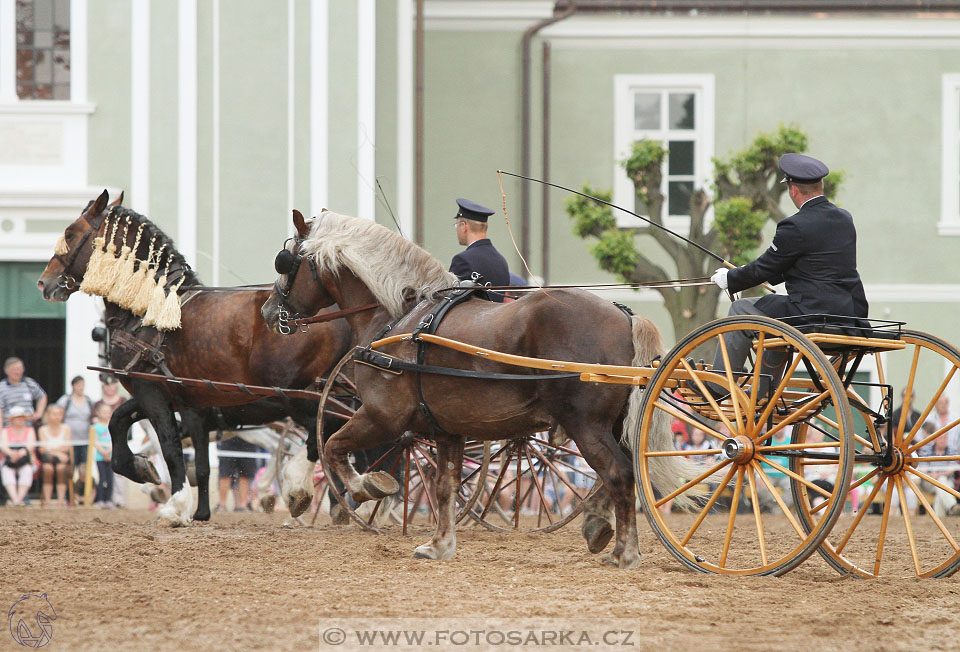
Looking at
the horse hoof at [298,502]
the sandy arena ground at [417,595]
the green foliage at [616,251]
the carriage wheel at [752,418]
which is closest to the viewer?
the sandy arena ground at [417,595]

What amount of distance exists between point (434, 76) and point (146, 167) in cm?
545

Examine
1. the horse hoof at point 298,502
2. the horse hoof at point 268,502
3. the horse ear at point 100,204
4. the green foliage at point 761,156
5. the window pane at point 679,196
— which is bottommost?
the horse hoof at point 268,502

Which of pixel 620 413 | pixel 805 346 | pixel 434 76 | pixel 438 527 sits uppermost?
pixel 434 76

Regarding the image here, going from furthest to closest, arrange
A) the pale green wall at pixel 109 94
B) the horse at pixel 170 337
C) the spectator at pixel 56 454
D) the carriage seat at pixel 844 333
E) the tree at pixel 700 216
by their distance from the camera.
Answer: the tree at pixel 700 216
the pale green wall at pixel 109 94
the spectator at pixel 56 454
the horse at pixel 170 337
the carriage seat at pixel 844 333

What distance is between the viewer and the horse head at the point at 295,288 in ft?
24.6

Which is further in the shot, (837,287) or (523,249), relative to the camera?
(523,249)

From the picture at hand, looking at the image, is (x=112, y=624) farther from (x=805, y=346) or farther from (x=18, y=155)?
(x=18, y=155)

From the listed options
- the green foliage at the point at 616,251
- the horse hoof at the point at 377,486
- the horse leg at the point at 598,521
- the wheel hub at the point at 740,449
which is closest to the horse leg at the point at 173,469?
the horse hoof at the point at 377,486

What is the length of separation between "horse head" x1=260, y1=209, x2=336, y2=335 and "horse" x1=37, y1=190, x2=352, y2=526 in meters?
1.26

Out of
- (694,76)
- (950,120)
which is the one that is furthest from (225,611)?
(950,120)

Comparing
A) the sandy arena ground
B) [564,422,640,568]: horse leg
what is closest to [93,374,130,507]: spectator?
the sandy arena ground

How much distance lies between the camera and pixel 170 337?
9164mm

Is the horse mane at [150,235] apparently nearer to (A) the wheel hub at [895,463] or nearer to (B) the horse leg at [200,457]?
(B) the horse leg at [200,457]

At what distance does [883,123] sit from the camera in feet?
59.1
